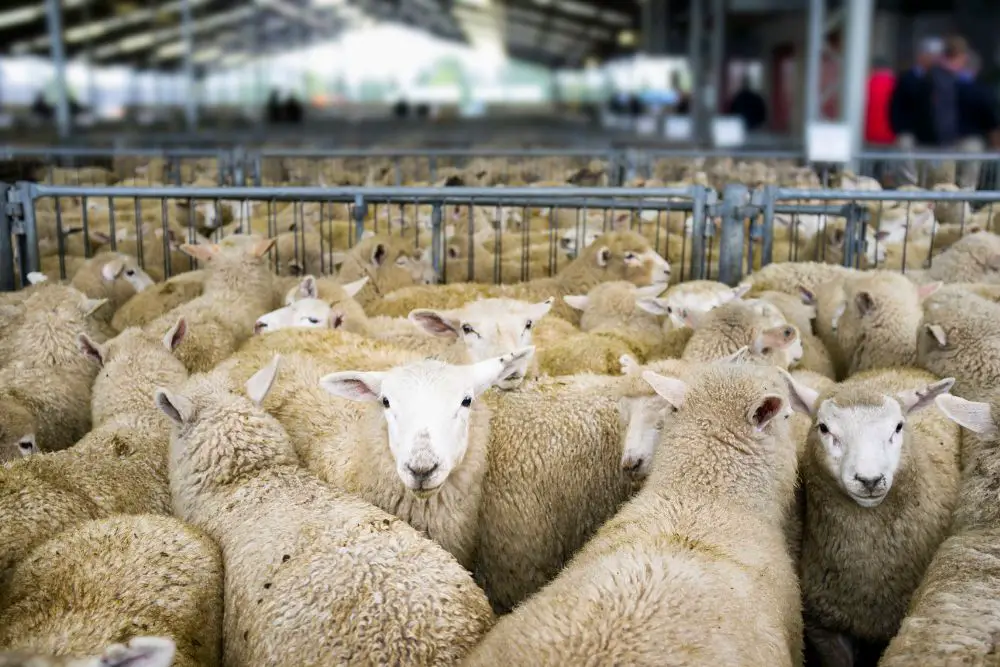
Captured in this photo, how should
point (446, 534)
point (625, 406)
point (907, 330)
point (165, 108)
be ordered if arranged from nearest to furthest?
point (446, 534), point (625, 406), point (907, 330), point (165, 108)

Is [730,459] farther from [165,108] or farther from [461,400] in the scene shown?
[165,108]

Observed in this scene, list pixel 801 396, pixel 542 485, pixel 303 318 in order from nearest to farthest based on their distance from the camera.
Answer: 1. pixel 801 396
2. pixel 542 485
3. pixel 303 318

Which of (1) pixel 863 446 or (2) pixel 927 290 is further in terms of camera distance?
(2) pixel 927 290

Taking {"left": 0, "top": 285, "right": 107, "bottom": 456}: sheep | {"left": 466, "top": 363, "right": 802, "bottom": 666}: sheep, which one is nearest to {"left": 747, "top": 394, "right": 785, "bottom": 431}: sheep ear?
{"left": 466, "top": 363, "right": 802, "bottom": 666}: sheep

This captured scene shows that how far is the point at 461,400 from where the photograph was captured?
319 cm

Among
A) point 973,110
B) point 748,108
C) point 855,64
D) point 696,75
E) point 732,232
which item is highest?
point 696,75

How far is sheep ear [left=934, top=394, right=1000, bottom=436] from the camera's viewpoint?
3219 millimetres

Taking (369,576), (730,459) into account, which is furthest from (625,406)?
(369,576)

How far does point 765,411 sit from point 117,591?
1.99 meters

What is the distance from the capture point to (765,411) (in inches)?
128

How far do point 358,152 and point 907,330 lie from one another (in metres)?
6.92

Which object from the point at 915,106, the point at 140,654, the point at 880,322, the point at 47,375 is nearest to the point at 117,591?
the point at 140,654

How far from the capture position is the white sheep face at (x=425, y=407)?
2.93 meters

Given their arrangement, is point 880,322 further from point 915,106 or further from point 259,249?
point 915,106
